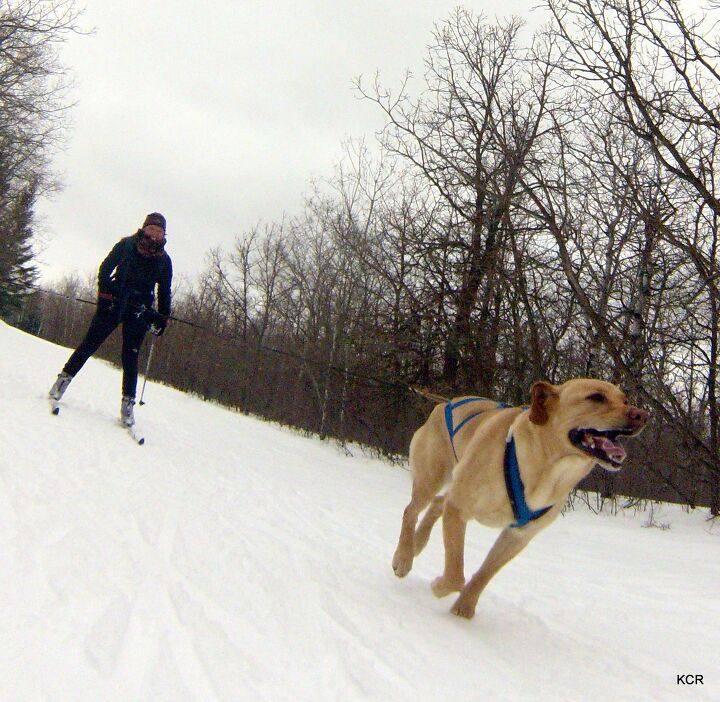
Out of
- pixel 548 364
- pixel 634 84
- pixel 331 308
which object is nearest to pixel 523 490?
pixel 634 84

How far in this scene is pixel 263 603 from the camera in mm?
2639

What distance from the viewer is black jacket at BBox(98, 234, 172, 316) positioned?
A: 634 cm

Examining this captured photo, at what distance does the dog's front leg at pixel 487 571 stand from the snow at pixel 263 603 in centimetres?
9

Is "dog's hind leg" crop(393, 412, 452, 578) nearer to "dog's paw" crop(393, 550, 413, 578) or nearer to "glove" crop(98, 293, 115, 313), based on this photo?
"dog's paw" crop(393, 550, 413, 578)

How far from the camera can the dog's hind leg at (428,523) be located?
381cm

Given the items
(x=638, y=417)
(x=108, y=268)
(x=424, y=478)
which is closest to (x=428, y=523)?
(x=424, y=478)

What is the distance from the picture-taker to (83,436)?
5.38 metres

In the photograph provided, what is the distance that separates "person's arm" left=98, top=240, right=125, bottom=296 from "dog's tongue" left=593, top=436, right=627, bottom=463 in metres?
5.30

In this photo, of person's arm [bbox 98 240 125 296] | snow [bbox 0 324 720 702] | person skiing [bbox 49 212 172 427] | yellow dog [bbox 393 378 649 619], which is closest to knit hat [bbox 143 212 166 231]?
person skiing [bbox 49 212 172 427]

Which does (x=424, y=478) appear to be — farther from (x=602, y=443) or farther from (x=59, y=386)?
(x=59, y=386)

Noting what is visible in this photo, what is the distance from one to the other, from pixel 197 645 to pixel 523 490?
1.64 metres

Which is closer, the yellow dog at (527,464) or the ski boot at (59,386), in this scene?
the yellow dog at (527,464)

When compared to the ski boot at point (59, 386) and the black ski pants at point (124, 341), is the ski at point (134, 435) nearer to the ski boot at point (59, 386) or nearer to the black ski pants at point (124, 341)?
the black ski pants at point (124, 341)

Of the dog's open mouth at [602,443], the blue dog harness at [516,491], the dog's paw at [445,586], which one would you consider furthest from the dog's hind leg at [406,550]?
the dog's open mouth at [602,443]
